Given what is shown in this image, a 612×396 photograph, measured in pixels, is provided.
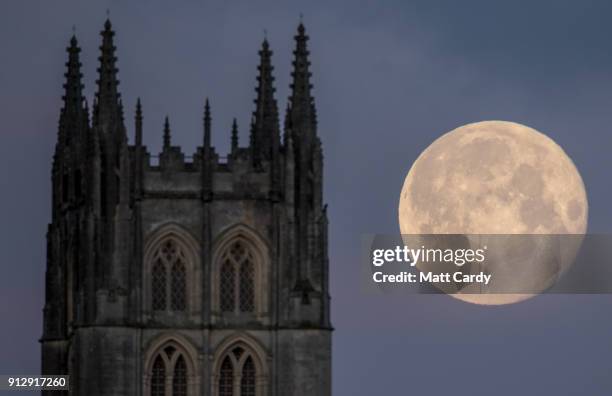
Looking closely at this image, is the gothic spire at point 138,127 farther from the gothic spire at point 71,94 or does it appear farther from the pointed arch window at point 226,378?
the pointed arch window at point 226,378

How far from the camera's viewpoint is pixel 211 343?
75.6 meters

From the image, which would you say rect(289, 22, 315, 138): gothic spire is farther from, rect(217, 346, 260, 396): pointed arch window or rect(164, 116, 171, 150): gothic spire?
rect(217, 346, 260, 396): pointed arch window

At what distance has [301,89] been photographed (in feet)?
259

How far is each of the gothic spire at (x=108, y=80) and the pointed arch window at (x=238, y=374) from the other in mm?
10164

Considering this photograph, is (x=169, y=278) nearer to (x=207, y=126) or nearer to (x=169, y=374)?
(x=169, y=374)

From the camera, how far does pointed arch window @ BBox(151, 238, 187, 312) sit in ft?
250

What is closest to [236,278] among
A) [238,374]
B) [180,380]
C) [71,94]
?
[238,374]

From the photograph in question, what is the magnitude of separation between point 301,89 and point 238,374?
11.4 m

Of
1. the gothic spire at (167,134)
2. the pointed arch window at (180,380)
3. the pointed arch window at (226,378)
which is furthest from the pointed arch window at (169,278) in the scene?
the gothic spire at (167,134)

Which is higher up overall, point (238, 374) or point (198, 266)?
point (198, 266)

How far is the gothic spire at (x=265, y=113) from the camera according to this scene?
77.9 meters

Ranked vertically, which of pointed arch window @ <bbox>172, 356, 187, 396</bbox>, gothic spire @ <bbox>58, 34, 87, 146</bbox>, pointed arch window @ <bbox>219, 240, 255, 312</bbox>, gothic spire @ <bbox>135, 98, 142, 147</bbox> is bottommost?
pointed arch window @ <bbox>172, 356, 187, 396</bbox>

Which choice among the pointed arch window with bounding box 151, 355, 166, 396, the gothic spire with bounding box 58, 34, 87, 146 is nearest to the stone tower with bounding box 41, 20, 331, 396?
the pointed arch window with bounding box 151, 355, 166, 396

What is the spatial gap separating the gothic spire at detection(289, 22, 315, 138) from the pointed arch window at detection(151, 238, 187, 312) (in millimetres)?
6699
